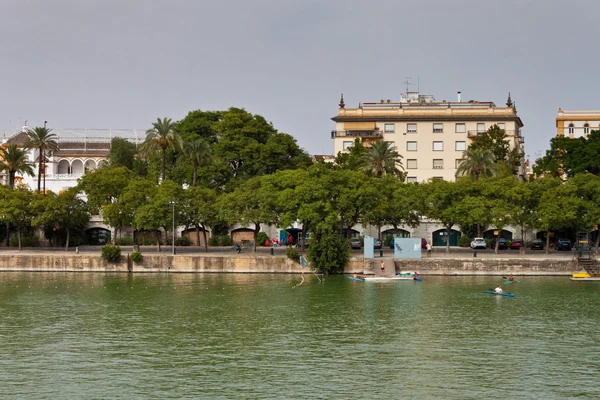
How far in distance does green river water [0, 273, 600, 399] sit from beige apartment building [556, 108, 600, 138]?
8800 centimetres

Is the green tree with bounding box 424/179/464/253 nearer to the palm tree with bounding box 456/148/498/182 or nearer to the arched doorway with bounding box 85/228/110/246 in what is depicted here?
the palm tree with bounding box 456/148/498/182

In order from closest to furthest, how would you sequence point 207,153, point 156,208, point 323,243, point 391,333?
point 391,333 < point 323,243 < point 156,208 < point 207,153

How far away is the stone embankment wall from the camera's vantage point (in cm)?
7669

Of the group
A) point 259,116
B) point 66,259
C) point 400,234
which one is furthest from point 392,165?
point 66,259

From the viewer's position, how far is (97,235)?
10088cm

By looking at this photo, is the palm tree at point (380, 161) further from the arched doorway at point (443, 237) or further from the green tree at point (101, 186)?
the green tree at point (101, 186)

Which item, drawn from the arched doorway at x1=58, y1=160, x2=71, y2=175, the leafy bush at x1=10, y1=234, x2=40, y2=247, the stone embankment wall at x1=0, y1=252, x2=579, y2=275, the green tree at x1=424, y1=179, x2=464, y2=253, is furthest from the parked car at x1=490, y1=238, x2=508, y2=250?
the arched doorway at x1=58, y1=160, x2=71, y2=175

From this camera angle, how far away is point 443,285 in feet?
228

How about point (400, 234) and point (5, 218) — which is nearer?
point (5, 218)

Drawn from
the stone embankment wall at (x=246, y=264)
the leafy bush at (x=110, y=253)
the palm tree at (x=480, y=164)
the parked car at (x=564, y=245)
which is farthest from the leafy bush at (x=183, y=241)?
the parked car at (x=564, y=245)

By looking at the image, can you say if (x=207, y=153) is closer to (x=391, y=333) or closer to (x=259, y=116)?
(x=259, y=116)

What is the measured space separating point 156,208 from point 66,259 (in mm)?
9829

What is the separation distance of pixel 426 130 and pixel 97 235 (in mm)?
48769

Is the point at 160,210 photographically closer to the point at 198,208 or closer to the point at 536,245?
the point at 198,208
